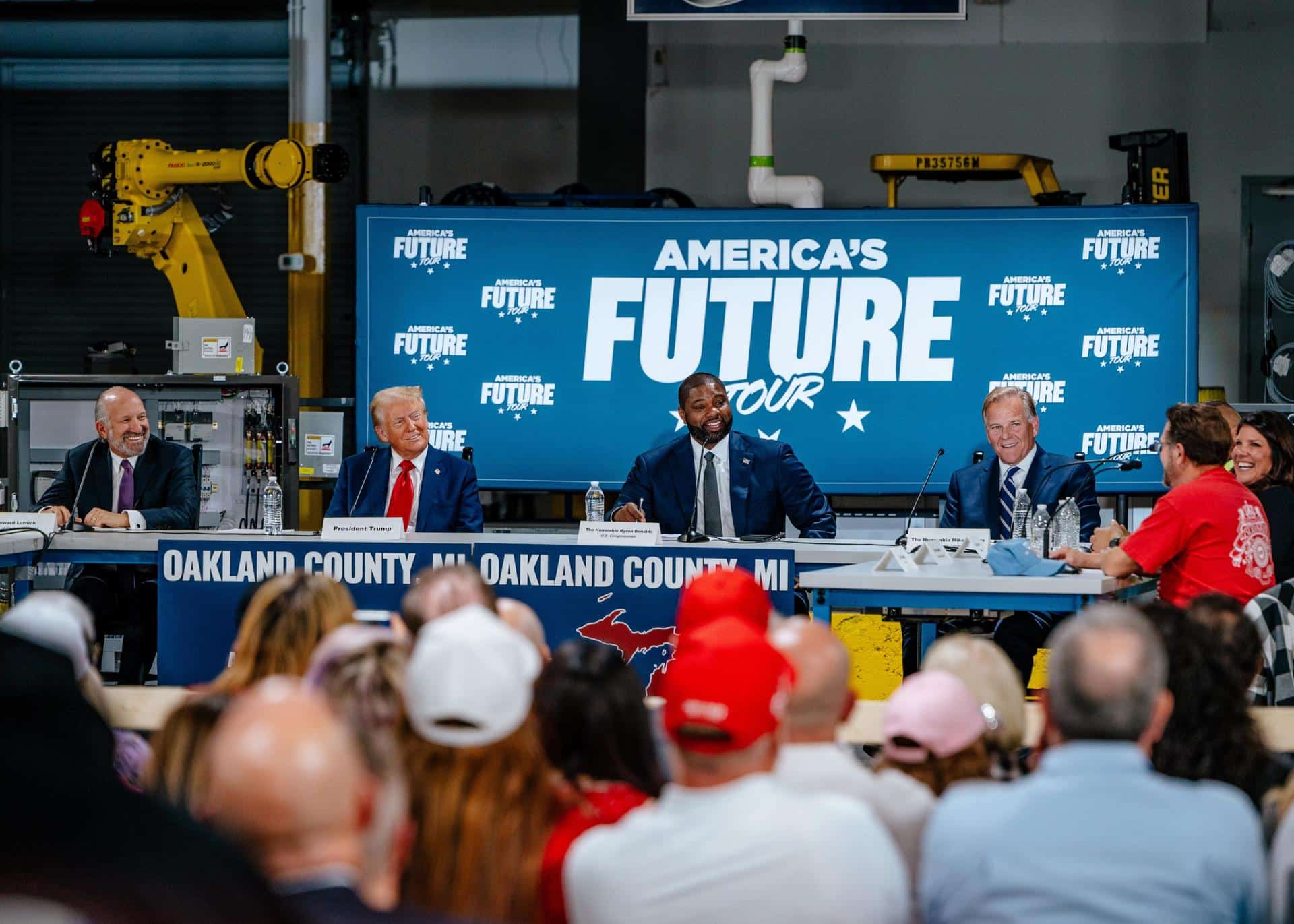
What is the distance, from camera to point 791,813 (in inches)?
70.0

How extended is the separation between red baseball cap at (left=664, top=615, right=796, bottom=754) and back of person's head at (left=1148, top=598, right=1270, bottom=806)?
882 millimetres

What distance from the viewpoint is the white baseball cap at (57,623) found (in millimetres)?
2271

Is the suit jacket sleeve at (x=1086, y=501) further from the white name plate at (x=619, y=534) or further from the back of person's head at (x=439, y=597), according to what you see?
the back of person's head at (x=439, y=597)

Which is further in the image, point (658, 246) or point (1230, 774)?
point (658, 246)

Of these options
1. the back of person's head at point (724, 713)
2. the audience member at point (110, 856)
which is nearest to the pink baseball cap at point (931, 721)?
the back of person's head at point (724, 713)

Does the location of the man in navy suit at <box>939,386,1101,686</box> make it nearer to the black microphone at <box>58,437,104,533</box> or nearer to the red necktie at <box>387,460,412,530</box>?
the red necktie at <box>387,460,412,530</box>

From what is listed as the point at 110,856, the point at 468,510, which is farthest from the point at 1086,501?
the point at 110,856

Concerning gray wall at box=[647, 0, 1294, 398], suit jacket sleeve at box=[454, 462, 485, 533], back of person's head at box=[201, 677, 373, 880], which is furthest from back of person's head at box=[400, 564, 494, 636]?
gray wall at box=[647, 0, 1294, 398]

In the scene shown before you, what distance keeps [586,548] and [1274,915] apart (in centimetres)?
340

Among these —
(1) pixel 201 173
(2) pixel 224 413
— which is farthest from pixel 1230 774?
(1) pixel 201 173

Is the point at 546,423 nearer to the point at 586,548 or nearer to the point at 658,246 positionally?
the point at 658,246

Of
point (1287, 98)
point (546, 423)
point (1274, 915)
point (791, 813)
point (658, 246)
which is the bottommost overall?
point (1274, 915)

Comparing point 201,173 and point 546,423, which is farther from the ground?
point 201,173

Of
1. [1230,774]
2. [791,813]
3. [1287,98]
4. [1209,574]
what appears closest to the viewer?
[791,813]
